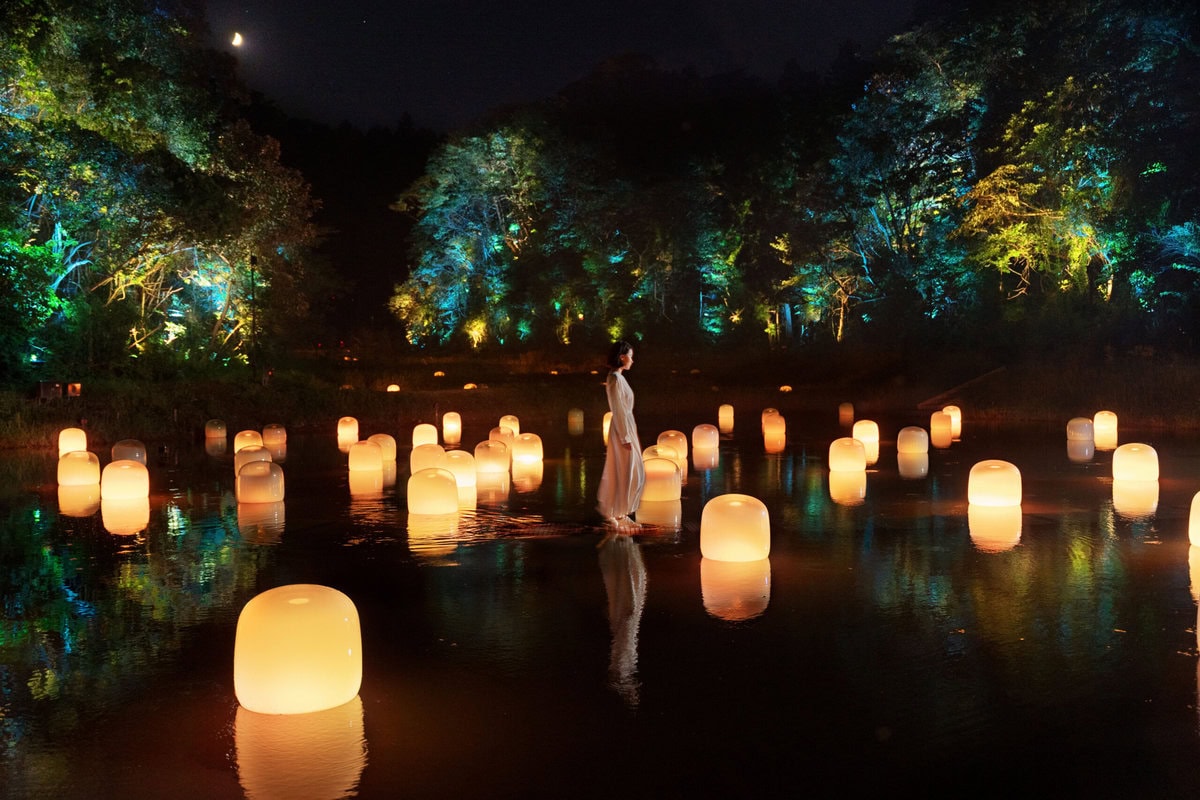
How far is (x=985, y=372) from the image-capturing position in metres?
35.4

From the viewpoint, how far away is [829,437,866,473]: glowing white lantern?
17172mm

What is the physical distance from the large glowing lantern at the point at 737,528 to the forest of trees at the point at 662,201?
2089 centimetres

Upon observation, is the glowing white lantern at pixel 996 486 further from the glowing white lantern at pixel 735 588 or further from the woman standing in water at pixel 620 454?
the glowing white lantern at pixel 735 588

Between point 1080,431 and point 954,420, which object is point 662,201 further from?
point 1080,431

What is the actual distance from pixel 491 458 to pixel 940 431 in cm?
1260

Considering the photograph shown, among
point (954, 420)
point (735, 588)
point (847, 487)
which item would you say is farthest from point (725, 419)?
point (735, 588)

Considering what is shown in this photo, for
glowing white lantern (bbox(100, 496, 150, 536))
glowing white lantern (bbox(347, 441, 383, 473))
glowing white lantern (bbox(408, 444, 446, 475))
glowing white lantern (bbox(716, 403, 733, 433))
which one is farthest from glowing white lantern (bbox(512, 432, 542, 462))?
glowing white lantern (bbox(716, 403, 733, 433))

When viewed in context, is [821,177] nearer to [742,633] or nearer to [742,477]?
[742,477]

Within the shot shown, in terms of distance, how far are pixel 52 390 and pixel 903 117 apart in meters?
32.0

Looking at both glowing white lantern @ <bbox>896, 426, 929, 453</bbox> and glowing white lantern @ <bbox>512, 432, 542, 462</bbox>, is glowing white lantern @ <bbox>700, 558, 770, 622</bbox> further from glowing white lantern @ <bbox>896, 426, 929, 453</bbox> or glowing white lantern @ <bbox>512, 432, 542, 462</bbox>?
glowing white lantern @ <bbox>896, 426, 929, 453</bbox>

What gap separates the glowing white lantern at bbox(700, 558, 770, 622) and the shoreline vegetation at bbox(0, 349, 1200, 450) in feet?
56.7

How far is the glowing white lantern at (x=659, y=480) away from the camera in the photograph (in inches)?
544

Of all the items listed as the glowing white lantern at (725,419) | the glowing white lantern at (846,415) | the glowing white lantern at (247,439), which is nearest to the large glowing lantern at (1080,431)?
the glowing white lantern at (846,415)

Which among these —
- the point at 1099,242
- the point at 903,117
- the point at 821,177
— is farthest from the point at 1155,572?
the point at 821,177
